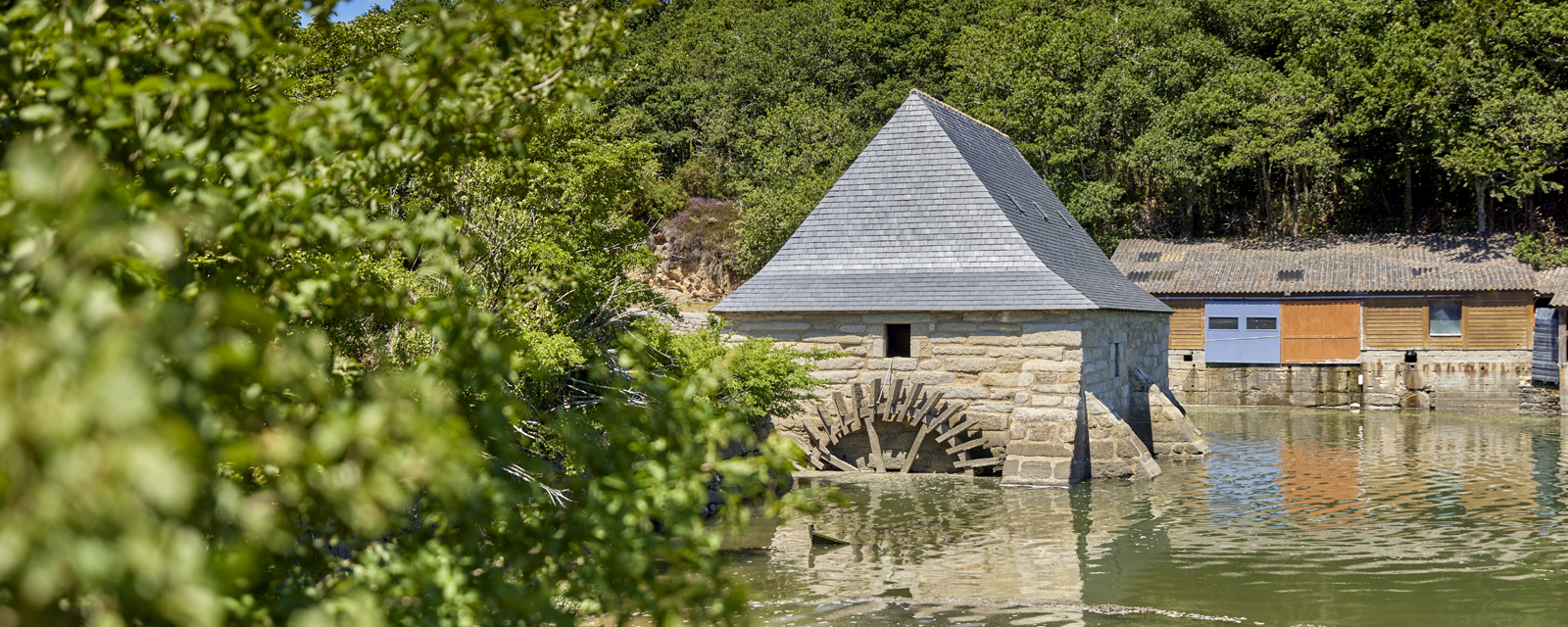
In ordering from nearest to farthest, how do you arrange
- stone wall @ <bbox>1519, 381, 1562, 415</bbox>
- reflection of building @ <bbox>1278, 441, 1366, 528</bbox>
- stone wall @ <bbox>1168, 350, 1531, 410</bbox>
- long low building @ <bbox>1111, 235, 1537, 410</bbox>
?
reflection of building @ <bbox>1278, 441, 1366, 528</bbox> → stone wall @ <bbox>1519, 381, 1562, 415</bbox> → stone wall @ <bbox>1168, 350, 1531, 410</bbox> → long low building @ <bbox>1111, 235, 1537, 410</bbox>

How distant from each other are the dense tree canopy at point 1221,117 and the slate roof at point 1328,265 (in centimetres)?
210

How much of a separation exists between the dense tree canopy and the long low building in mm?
3018

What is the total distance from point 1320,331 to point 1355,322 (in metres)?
0.95

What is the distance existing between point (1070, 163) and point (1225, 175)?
27.8 feet

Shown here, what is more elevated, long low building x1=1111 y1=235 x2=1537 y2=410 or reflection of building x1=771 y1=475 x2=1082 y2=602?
long low building x1=1111 y1=235 x2=1537 y2=410

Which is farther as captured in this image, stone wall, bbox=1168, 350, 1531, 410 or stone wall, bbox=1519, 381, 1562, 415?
stone wall, bbox=1168, 350, 1531, 410

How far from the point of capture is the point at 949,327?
16031 mm

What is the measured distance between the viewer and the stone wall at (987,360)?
1537cm

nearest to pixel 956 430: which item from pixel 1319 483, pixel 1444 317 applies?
pixel 1319 483

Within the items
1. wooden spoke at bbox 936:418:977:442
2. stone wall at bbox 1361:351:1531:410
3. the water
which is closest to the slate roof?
stone wall at bbox 1361:351:1531:410

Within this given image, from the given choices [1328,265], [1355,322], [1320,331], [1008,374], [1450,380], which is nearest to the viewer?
[1008,374]

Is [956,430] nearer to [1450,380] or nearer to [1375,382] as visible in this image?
[1375,382]

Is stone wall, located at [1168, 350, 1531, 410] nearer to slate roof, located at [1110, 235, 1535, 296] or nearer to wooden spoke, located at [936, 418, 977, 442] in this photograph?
slate roof, located at [1110, 235, 1535, 296]

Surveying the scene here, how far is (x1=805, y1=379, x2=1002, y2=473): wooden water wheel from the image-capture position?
15898 millimetres
